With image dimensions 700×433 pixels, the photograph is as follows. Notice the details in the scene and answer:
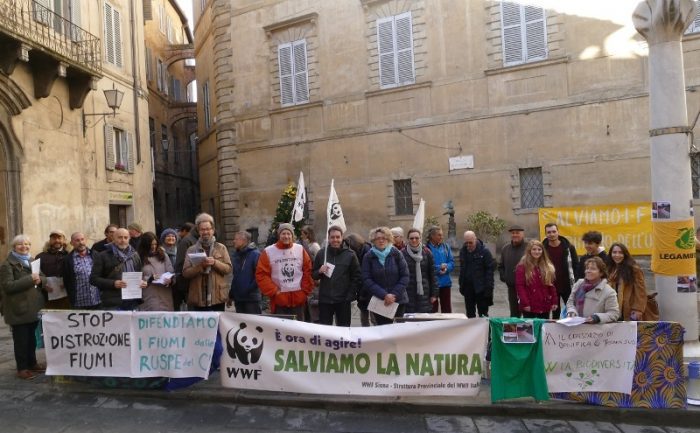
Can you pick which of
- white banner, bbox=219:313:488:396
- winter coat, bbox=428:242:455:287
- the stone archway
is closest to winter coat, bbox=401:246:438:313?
winter coat, bbox=428:242:455:287

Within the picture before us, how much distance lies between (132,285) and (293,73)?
1495cm

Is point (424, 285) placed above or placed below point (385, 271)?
below

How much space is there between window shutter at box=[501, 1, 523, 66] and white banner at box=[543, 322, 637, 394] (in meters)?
13.1

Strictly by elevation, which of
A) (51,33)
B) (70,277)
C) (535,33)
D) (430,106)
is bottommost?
(70,277)

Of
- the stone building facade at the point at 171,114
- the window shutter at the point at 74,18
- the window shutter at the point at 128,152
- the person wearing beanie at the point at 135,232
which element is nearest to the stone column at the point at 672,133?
the person wearing beanie at the point at 135,232

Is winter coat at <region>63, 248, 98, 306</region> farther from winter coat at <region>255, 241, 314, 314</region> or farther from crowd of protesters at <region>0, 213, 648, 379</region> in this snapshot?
winter coat at <region>255, 241, 314, 314</region>

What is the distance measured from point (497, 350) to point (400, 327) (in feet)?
3.14

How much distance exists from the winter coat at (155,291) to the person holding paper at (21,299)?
4.09ft

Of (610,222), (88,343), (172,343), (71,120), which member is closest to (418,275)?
(172,343)

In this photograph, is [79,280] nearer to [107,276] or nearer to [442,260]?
[107,276]

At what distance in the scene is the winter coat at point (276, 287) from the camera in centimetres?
646

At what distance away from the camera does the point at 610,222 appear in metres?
14.7

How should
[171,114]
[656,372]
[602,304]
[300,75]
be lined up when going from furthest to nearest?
[171,114] → [300,75] → [602,304] → [656,372]

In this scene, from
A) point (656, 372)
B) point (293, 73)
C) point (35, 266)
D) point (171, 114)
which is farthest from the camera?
point (171, 114)
